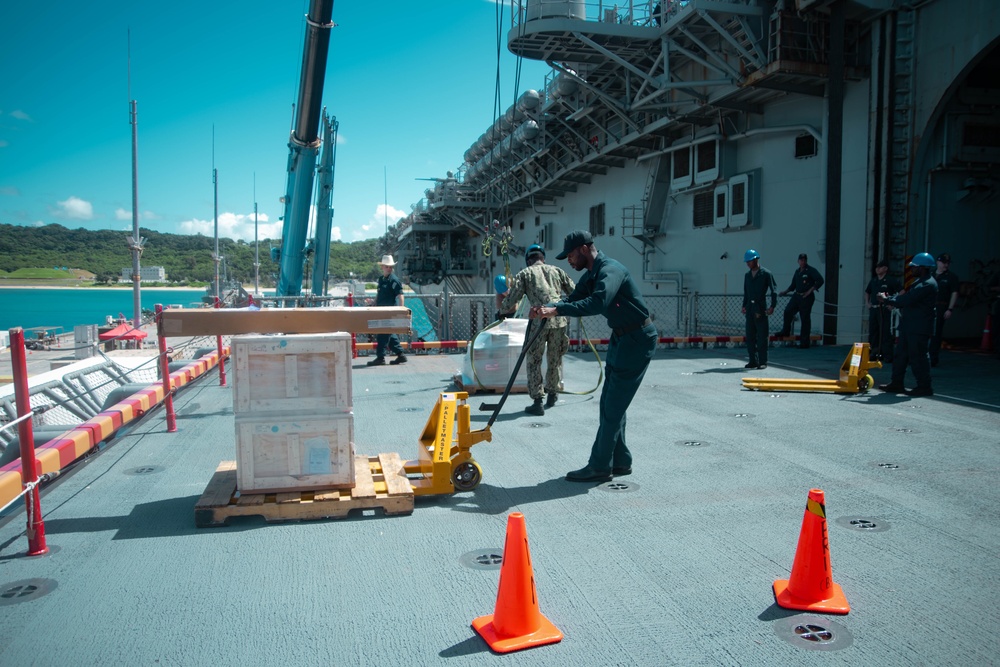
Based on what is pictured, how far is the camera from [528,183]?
3272 cm

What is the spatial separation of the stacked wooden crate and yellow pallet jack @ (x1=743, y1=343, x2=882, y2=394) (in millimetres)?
6478

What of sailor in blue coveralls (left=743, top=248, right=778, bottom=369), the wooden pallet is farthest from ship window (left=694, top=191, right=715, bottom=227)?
the wooden pallet

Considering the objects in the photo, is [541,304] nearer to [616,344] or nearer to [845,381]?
[616,344]

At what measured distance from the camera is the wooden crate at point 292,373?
13.6 ft

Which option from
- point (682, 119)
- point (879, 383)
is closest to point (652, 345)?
point (879, 383)

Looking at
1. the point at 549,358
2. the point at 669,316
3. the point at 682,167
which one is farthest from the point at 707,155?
the point at 549,358

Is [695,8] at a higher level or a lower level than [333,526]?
higher

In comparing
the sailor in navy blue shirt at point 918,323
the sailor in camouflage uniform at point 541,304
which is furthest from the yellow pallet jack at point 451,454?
the sailor in navy blue shirt at point 918,323

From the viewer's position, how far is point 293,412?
13.9 feet

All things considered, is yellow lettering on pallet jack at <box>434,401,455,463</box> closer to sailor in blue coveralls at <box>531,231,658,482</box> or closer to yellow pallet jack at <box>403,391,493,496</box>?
yellow pallet jack at <box>403,391,493,496</box>

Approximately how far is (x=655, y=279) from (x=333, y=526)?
18.6 metres

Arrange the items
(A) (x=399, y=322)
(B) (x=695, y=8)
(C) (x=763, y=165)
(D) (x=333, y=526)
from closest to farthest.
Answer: (D) (x=333, y=526) < (A) (x=399, y=322) < (B) (x=695, y=8) < (C) (x=763, y=165)

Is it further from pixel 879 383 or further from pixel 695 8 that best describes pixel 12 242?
pixel 879 383

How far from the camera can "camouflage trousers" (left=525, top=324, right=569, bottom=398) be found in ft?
24.2
